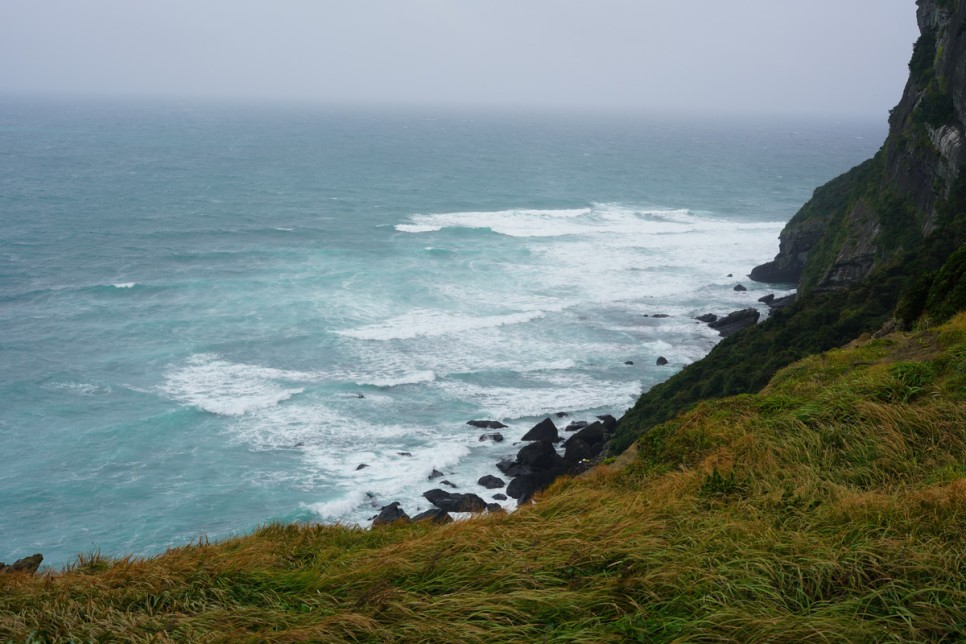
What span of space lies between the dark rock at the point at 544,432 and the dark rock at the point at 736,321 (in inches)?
636

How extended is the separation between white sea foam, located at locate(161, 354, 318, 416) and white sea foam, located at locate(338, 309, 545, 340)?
19.9ft

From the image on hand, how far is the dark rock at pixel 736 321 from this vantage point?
132ft

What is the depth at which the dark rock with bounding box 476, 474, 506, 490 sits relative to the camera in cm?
2466

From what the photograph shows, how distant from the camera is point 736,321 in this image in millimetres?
40938

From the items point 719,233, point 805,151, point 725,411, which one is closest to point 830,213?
point 719,233

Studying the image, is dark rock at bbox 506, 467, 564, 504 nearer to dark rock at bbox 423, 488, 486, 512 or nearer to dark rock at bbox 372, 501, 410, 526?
dark rock at bbox 423, 488, 486, 512

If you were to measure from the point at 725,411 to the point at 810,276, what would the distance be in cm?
3387

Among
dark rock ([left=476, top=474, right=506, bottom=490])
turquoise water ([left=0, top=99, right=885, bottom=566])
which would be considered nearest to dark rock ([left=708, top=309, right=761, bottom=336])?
turquoise water ([left=0, top=99, right=885, bottom=566])

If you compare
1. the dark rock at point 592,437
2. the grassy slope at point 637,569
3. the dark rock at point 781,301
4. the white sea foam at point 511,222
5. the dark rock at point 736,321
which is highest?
the grassy slope at point 637,569

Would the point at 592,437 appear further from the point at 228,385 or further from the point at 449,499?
the point at 228,385

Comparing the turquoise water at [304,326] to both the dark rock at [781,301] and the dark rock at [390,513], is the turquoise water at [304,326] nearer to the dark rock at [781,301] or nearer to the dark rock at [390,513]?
the dark rock at [390,513]

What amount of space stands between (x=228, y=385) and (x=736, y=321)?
2599 cm

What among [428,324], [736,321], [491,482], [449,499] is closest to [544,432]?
[491,482]

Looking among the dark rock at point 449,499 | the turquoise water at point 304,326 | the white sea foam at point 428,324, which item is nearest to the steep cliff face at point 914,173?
the turquoise water at point 304,326
